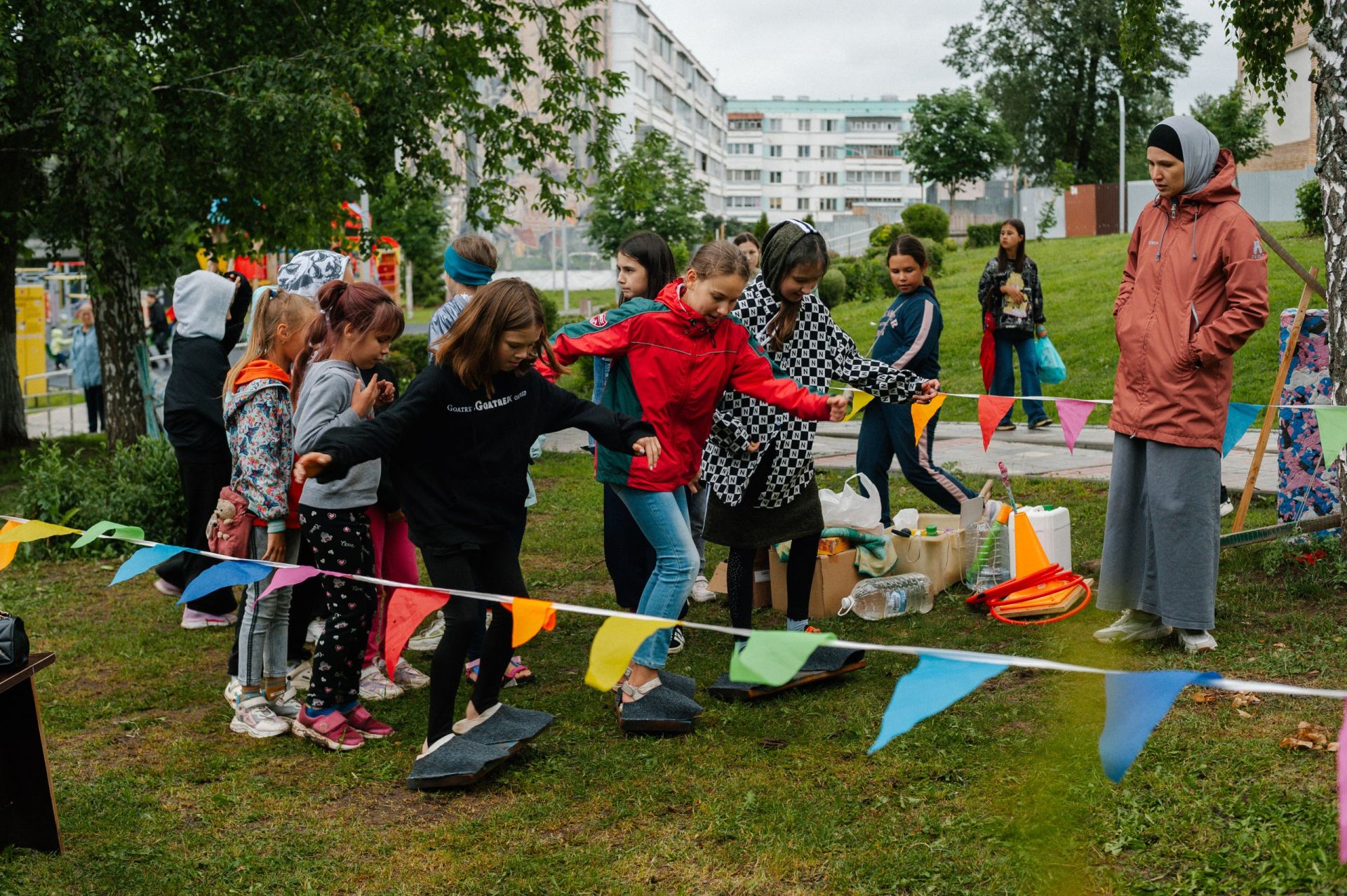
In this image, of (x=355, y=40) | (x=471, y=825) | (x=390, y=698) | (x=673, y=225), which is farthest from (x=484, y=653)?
(x=673, y=225)

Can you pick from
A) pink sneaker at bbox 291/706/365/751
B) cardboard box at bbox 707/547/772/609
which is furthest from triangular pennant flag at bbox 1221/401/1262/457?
pink sneaker at bbox 291/706/365/751

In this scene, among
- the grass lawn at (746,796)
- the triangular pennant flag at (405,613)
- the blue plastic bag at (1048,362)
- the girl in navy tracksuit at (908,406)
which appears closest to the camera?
the grass lawn at (746,796)

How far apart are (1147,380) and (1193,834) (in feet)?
7.18

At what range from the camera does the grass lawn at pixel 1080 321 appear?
1347 centimetres

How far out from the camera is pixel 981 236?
39344 mm

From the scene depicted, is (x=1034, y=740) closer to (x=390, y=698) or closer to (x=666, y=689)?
(x=666, y=689)

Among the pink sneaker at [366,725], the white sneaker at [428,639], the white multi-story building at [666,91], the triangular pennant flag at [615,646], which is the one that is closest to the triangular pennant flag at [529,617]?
the triangular pennant flag at [615,646]

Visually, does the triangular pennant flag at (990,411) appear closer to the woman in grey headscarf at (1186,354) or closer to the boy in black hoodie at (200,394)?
the woman in grey headscarf at (1186,354)

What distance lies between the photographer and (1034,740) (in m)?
4.13

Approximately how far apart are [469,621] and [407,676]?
1.41 m

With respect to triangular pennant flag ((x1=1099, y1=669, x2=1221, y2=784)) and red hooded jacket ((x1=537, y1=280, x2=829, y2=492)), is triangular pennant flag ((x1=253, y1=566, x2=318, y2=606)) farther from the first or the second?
triangular pennant flag ((x1=1099, y1=669, x2=1221, y2=784))

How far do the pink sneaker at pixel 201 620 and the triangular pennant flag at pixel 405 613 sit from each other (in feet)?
9.16

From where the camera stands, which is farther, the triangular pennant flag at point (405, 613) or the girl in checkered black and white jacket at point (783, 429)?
the girl in checkered black and white jacket at point (783, 429)

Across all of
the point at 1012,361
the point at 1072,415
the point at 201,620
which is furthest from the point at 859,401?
the point at 1012,361
